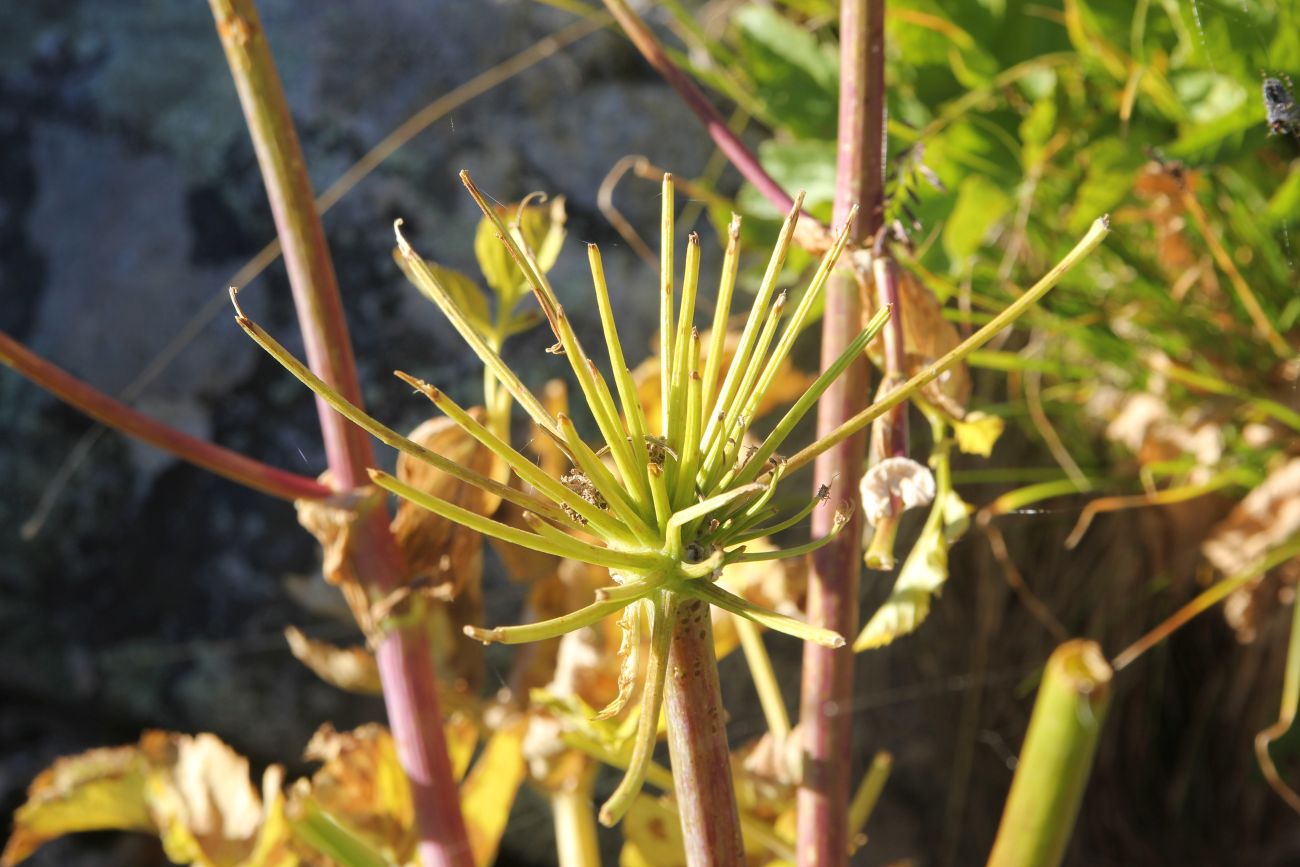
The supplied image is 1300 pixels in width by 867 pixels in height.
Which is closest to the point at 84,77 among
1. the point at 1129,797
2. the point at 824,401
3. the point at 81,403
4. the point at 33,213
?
the point at 33,213

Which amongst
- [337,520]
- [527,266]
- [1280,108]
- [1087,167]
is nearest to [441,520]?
[337,520]

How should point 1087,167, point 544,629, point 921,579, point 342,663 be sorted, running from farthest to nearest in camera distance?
1. point 1087,167
2. point 342,663
3. point 921,579
4. point 544,629

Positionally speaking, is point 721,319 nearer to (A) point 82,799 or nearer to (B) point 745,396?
(B) point 745,396

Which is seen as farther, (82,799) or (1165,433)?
(1165,433)

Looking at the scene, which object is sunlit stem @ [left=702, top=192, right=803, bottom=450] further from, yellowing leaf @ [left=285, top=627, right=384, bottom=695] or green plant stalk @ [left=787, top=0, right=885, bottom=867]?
yellowing leaf @ [left=285, top=627, right=384, bottom=695]

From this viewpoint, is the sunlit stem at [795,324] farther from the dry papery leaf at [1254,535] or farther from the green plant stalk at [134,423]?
the dry papery leaf at [1254,535]

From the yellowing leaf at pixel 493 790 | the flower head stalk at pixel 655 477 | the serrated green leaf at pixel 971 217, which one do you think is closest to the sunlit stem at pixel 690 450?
the flower head stalk at pixel 655 477
